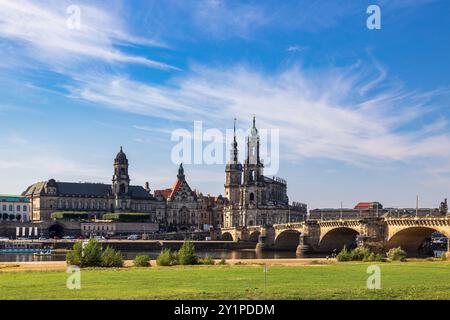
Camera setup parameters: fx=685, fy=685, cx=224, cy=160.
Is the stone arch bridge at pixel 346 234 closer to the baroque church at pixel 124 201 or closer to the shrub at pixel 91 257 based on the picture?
the baroque church at pixel 124 201

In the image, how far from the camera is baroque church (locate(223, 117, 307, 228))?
564 ft

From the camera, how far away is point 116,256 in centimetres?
5356

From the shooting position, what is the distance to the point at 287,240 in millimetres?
128875

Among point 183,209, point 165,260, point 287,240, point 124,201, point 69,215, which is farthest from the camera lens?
point 183,209

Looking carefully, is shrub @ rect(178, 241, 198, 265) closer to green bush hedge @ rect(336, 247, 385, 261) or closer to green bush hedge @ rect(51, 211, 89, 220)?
green bush hedge @ rect(336, 247, 385, 261)

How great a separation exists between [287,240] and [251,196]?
4761 centimetres

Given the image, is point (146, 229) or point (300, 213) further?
point (300, 213)

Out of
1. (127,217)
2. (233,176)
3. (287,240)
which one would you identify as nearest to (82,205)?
(127,217)

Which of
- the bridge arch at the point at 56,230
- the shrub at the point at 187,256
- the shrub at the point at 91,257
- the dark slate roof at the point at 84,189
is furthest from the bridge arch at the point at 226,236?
the shrub at the point at 91,257

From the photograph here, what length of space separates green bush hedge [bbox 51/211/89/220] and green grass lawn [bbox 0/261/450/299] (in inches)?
4568

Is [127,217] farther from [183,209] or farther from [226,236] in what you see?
[183,209]

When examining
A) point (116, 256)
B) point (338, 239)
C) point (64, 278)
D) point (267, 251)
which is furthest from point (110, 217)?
point (64, 278)

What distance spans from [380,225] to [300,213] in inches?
4232

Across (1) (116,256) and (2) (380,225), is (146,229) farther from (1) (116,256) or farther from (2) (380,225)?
(1) (116,256)
